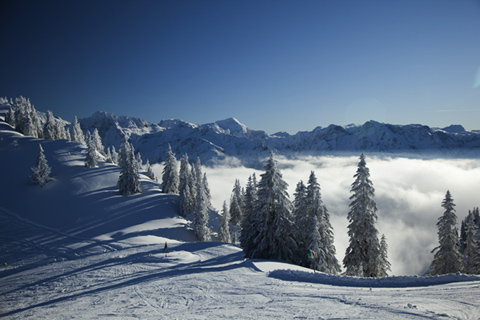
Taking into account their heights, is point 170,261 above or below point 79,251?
above

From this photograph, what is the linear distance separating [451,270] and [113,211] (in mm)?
55388

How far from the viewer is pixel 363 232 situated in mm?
24875

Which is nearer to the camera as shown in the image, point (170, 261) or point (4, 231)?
point (170, 261)

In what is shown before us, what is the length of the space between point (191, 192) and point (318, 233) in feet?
129

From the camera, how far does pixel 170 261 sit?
20.2 meters

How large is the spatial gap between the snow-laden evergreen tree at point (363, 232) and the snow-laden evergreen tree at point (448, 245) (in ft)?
30.0

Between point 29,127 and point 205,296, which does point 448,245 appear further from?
point 29,127

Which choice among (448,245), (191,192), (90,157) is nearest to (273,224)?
(448,245)

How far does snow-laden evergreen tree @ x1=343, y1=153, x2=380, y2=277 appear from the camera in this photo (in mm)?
24500

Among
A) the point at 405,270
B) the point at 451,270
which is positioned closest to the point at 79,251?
the point at 451,270

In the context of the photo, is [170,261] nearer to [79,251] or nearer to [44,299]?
[44,299]

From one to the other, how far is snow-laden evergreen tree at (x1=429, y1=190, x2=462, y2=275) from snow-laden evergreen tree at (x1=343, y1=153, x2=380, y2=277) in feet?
30.0

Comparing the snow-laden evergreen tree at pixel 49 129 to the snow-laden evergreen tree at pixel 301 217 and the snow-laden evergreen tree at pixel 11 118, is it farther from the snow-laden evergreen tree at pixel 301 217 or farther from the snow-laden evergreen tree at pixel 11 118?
the snow-laden evergreen tree at pixel 301 217

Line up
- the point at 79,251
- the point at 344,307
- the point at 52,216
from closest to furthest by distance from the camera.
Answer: the point at 344,307, the point at 79,251, the point at 52,216
